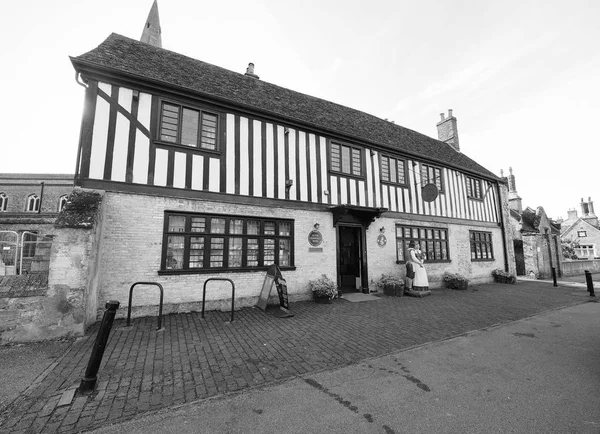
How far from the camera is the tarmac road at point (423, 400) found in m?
2.66

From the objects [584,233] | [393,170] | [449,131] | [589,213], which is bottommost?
[584,233]

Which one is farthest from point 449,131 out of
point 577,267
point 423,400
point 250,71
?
point 423,400

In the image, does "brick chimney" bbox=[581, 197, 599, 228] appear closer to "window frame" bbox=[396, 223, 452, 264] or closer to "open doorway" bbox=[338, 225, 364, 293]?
"window frame" bbox=[396, 223, 452, 264]

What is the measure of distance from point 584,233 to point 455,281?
133ft

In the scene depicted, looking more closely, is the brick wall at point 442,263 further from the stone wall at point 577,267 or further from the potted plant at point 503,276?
the stone wall at point 577,267

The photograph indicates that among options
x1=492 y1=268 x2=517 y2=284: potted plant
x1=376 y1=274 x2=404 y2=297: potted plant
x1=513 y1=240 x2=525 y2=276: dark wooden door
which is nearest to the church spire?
x1=376 y1=274 x2=404 y2=297: potted plant

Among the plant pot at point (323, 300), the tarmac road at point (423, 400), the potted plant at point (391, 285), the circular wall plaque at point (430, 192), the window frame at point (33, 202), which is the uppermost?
the window frame at point (33, 202)

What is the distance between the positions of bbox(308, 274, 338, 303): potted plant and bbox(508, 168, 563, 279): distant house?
17.2 meters

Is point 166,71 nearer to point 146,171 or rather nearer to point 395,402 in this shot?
point 146,171

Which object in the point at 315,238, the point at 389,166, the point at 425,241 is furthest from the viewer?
the point at 425,241

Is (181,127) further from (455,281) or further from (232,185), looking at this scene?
(455,281)

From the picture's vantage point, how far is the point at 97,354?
132 inches

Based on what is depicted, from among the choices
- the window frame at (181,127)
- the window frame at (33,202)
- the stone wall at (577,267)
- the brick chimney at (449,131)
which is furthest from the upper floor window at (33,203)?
the stone wall at (577,267)

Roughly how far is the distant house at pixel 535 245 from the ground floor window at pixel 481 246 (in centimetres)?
559
